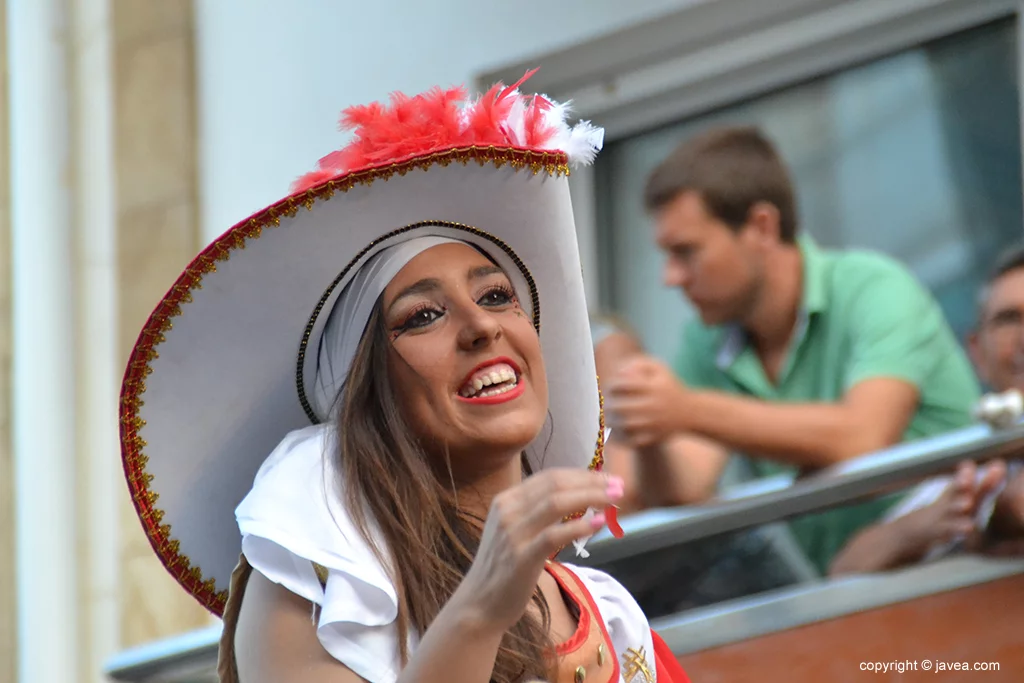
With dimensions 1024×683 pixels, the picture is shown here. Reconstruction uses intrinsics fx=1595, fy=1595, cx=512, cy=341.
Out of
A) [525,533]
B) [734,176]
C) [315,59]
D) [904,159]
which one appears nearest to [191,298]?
[525,533]

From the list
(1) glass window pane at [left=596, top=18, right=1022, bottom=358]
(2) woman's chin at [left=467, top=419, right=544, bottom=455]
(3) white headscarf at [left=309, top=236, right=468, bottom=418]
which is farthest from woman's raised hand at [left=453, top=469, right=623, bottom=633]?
(1) glass window pane at [left=596, top=18, right=1022, bottom=358]

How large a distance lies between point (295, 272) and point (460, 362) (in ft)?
0.79

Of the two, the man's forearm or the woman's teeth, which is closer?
the woman's teeth

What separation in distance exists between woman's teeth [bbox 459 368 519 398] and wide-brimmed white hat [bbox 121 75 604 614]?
0.21 metres

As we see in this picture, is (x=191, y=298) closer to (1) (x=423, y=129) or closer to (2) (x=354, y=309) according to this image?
(2) (x=354, y=309)

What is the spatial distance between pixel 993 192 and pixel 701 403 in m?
1.40

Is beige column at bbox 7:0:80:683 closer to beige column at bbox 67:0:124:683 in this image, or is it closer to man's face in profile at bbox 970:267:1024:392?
beige column at bbox 67:0:124:683

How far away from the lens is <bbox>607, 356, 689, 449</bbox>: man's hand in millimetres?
3258

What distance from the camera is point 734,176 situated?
3666 mm

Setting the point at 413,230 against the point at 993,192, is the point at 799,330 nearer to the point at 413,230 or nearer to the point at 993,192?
the point at 993,192

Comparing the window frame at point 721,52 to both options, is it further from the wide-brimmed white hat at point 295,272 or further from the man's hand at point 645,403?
the wide-brimmed white hat at point 295,272

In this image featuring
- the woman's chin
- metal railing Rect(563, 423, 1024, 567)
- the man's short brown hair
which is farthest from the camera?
the man's short brown hair

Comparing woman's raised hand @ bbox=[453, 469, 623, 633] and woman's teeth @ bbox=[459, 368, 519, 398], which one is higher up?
woman's teeth @ bbox=[459, 368, 519, 398]

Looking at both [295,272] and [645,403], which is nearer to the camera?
[295,272]
